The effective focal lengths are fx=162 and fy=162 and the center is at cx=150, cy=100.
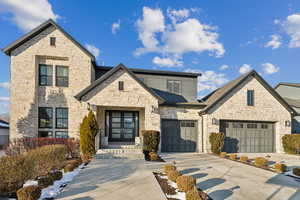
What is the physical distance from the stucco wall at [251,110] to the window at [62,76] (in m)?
12.0

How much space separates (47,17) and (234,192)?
16.8 meters

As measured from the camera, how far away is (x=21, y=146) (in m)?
11.3

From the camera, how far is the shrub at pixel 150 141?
37.7 feet

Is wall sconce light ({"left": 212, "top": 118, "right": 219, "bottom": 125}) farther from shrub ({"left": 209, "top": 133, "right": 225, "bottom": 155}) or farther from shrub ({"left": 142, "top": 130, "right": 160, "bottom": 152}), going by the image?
shrub ({"left": 142, "top": 130, "right": 160, "bottom": 152})

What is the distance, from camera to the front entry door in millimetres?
13984

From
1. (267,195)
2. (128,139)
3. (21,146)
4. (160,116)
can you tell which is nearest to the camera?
(267,195)

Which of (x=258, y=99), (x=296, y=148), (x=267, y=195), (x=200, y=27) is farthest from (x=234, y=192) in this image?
(x=200, y=27)

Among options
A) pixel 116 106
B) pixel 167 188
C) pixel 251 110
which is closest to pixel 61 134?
pixel 116 106

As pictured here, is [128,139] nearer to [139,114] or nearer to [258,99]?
[139,114]

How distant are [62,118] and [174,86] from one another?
1043 centimetres

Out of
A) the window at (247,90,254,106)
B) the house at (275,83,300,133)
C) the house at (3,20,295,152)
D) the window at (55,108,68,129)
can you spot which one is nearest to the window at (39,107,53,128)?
the house at (3,20,295,152)

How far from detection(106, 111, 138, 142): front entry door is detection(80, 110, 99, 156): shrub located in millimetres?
3168

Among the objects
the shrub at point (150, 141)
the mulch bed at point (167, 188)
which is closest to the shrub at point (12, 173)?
the mulch bed at point (167, 188)

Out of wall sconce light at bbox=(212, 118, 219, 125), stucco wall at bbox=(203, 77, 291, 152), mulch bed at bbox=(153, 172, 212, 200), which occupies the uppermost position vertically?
stucco wall at bbox=(203, 77, 291, 152)
